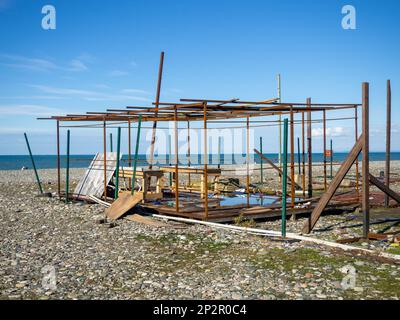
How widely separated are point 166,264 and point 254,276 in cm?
162

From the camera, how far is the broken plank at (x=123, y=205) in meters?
12.1

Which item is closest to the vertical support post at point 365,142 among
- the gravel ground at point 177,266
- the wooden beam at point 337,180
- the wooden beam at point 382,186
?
the wooden beam at point 337,180

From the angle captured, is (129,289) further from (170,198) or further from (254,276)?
(170,198)

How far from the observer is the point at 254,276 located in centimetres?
695

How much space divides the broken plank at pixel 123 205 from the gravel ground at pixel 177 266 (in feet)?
2.96

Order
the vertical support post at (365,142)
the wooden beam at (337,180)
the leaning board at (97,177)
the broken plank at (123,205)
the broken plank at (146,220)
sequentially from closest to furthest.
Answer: the vertical support post at (365,142)
the wooden beam at (337,180)
the broken plank at (146,220)
the broken plank at (123,205)
the leaning board at (97,177)

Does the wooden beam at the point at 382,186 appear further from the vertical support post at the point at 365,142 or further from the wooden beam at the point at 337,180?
the wooden beam at the point at 337,180

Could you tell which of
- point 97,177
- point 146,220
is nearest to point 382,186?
point 146,220

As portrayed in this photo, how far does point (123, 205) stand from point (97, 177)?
3.71 metres

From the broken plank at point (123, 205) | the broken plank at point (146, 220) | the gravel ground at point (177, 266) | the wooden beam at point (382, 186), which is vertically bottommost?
the gravel ground at point (177, 266)

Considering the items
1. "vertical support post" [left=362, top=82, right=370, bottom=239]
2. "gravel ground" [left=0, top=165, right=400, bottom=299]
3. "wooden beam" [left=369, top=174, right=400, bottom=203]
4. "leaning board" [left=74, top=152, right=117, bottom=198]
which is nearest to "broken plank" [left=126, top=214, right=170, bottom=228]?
"gravel ground" [left=0, top=165, right=400, bottom=299]

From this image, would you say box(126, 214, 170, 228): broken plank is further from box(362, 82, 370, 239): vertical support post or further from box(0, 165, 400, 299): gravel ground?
box(362, 82, 370, 239): vertical support post

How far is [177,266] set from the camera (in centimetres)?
764
